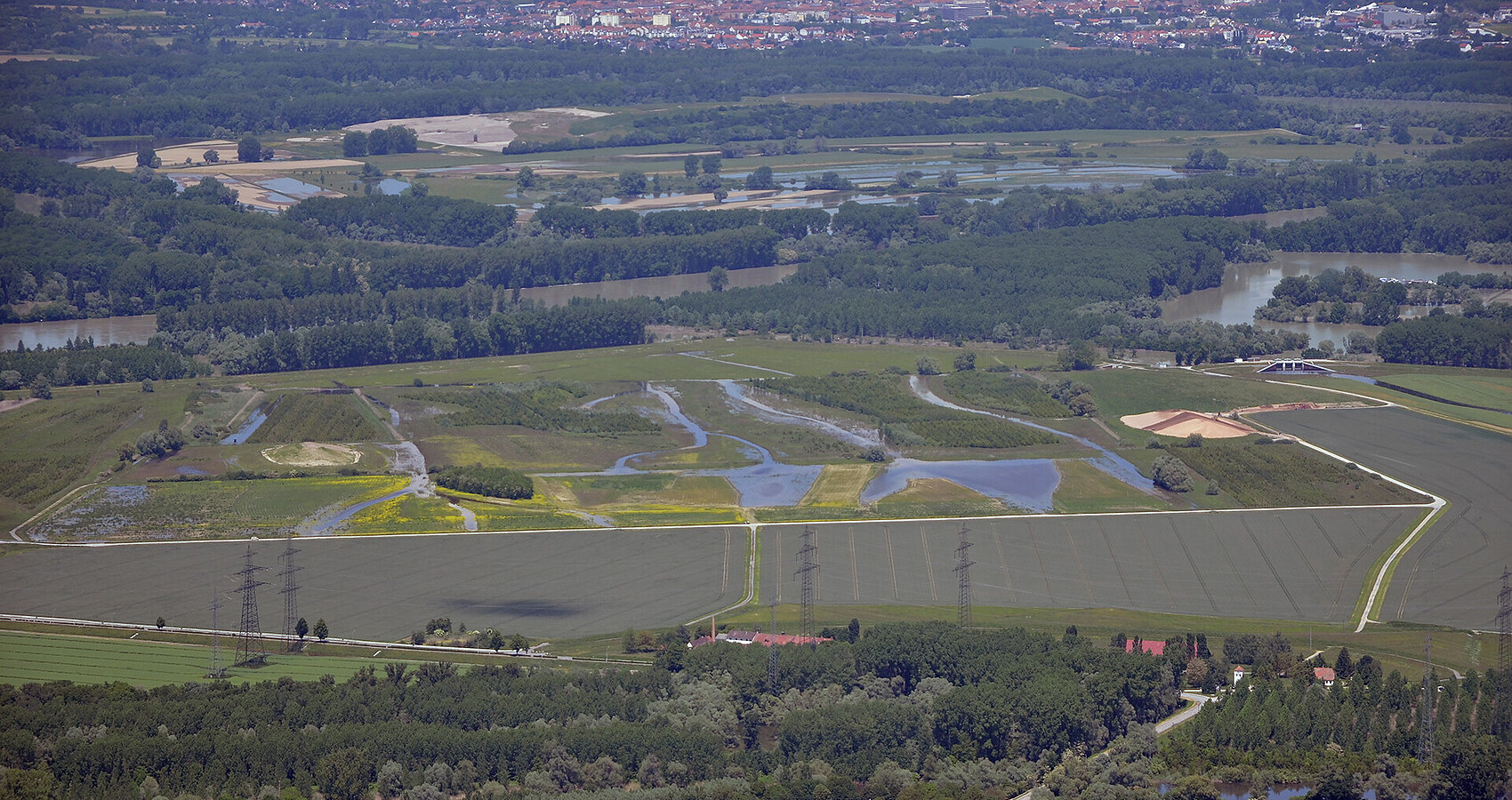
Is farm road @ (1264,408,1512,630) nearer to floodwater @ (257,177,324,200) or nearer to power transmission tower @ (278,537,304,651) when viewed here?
power transmission tower @ (278,537,304,651)

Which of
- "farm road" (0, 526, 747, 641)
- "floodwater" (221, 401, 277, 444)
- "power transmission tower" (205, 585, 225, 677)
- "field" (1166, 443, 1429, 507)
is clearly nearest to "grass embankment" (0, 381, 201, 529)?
"floodwater" (221, 401, 277, 444)

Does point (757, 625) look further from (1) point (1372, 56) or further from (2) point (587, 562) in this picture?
(1) point (1372, 56)

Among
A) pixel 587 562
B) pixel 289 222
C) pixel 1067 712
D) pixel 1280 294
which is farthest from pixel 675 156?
pixel 1067 712

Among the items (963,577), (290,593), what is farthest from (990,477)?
(290,593)

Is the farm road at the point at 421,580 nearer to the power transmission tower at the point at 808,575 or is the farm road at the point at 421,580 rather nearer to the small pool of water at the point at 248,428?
the power transmission tower at the point at 808,575

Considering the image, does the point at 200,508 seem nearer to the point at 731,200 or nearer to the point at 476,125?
the point at 731,200
